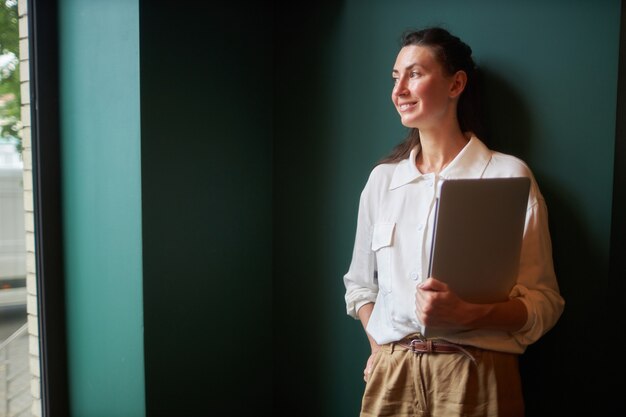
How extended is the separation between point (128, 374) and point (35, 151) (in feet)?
2.89

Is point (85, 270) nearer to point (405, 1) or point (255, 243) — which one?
point (255, 243)

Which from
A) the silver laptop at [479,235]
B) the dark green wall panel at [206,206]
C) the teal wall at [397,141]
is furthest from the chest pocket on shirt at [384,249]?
the dark green wall panel at [206,206]

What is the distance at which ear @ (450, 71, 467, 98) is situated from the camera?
130 cm

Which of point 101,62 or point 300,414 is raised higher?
point 101,62

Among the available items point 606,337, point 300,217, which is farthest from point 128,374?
point 606,337

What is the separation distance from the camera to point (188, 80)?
1.72 m

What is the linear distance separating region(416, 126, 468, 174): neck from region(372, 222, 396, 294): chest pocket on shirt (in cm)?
20

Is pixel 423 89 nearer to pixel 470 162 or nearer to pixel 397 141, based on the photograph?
pixel 470 162

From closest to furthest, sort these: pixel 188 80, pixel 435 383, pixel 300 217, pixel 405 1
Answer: pixel 435 383, pixel 405 1, pixel 188 80, pixel 300 217

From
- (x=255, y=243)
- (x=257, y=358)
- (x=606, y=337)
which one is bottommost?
(x=257, y=358)

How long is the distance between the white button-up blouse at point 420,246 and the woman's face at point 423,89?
4.8 inches

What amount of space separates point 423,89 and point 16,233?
60.5 inches

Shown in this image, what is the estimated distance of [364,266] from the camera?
1514mm

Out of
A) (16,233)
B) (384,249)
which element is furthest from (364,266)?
(16,233)
